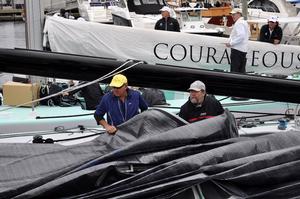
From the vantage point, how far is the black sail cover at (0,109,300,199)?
1.86 metres

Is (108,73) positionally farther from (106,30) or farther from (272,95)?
(106,30)

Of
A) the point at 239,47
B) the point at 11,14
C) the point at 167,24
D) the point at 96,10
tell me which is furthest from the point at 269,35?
the point at 11,14

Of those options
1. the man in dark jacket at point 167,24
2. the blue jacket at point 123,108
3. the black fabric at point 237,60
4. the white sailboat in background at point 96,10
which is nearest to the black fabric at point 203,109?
the blue jacket at point 123,108

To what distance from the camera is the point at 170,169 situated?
6.23 feet

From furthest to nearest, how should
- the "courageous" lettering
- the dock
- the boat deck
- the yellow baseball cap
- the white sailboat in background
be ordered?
the dock, the white sailboat in background, the "courageous" lettering, the boat deck, the yellow baseball cap

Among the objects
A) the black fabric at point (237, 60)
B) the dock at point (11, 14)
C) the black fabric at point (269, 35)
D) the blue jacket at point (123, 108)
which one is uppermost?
the black fabric at point (269, 35)

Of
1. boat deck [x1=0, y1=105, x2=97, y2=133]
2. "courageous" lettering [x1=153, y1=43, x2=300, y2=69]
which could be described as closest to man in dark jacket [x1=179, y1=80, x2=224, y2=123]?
boat deck [x1=0, y1=105, x2=97, y2=133]

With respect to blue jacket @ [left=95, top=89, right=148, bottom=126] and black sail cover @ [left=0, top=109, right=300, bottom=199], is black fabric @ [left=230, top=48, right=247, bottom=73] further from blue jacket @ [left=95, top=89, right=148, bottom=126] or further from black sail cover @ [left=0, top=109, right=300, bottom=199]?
black sail cover @ [left=0, top=109, right=300, bottom=199]

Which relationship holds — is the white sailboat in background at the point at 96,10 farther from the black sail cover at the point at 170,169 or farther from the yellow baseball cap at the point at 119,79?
the black sail cover at the point at 170,169

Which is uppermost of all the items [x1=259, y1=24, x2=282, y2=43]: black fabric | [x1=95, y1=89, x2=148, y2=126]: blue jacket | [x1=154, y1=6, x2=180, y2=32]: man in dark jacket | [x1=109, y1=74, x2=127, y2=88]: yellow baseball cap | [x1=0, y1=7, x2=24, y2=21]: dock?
[x1=109, y1=74, x2=127, y2=88]: yellow baseball cap

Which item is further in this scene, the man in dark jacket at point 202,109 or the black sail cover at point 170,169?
the man in dark jacket at point 202,109

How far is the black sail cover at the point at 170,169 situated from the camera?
186cm

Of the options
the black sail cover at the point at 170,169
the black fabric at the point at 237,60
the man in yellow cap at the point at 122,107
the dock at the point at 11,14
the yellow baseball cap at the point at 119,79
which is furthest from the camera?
the dock at the point at 11,14

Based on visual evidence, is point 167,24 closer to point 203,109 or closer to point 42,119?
point 42,119
